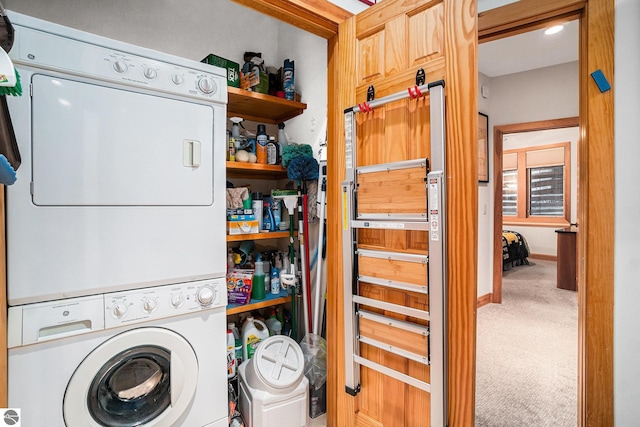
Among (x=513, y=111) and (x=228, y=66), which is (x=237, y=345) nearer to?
(x=228, y=66)

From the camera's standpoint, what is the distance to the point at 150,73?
1421 mm

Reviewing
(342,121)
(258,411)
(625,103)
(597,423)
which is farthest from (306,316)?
(625,103)

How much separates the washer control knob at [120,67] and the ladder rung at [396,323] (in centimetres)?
153

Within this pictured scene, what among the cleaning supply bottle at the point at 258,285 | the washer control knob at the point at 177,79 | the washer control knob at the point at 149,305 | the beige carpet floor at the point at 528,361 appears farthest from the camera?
the cleaning supply bottle at the point at 258,285

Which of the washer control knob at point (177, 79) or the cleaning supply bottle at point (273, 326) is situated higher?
the washer control knob at point (177, 79)

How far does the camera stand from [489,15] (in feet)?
5.34

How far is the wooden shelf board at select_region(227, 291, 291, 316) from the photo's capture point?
1.96 metres

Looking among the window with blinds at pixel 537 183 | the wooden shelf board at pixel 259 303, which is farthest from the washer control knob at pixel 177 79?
the window with blinds at pixel 537 183

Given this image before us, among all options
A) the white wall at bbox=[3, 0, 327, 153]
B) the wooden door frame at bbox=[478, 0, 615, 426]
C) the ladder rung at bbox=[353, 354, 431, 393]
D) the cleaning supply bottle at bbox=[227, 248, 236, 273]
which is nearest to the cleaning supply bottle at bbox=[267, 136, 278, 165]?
the white wall at bbox=[3, 0, 327, 153]

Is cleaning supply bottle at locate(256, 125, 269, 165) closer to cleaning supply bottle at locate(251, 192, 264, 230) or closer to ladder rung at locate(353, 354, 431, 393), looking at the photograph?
cleaning supply bottle at locate(251, 192, 264, 230)

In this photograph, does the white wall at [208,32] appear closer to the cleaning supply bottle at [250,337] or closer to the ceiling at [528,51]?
the cleaning supply bottle at [250,337]

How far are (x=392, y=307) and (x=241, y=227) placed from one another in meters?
1.10

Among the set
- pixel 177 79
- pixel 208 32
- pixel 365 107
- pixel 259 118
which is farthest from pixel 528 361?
pixel 208 32

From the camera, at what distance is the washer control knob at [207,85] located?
157 cm
